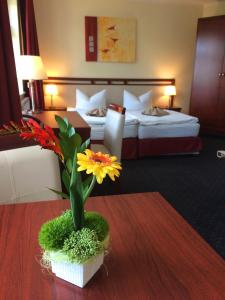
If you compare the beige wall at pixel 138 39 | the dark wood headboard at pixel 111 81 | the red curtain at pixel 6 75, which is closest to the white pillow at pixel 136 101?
the dark wood headboard at pixel 111 81

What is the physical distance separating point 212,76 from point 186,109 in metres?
0.95

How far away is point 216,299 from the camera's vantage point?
627mm

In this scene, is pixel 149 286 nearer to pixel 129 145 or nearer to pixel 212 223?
pixel 212 223

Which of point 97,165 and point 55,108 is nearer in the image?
point 97,165

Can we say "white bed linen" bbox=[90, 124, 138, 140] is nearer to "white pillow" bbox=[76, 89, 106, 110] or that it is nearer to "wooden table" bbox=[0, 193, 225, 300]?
"white pillow" bbox=[76, 89, 106, 110]

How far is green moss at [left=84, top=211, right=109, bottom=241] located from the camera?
0.67m

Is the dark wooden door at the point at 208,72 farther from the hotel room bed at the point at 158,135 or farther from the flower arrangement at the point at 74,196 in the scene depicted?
the flower arrangement at the point at 74,196

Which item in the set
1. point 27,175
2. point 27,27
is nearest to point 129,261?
point 27,175

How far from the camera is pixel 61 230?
66 centimetres

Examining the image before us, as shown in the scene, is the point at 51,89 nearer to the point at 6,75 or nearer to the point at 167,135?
the point at 167,135

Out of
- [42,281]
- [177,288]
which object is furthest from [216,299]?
[42,281]

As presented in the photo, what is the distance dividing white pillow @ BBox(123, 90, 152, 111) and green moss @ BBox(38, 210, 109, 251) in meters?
4.26

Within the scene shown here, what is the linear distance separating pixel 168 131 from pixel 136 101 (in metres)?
1.28

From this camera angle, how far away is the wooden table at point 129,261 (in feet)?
2.11
